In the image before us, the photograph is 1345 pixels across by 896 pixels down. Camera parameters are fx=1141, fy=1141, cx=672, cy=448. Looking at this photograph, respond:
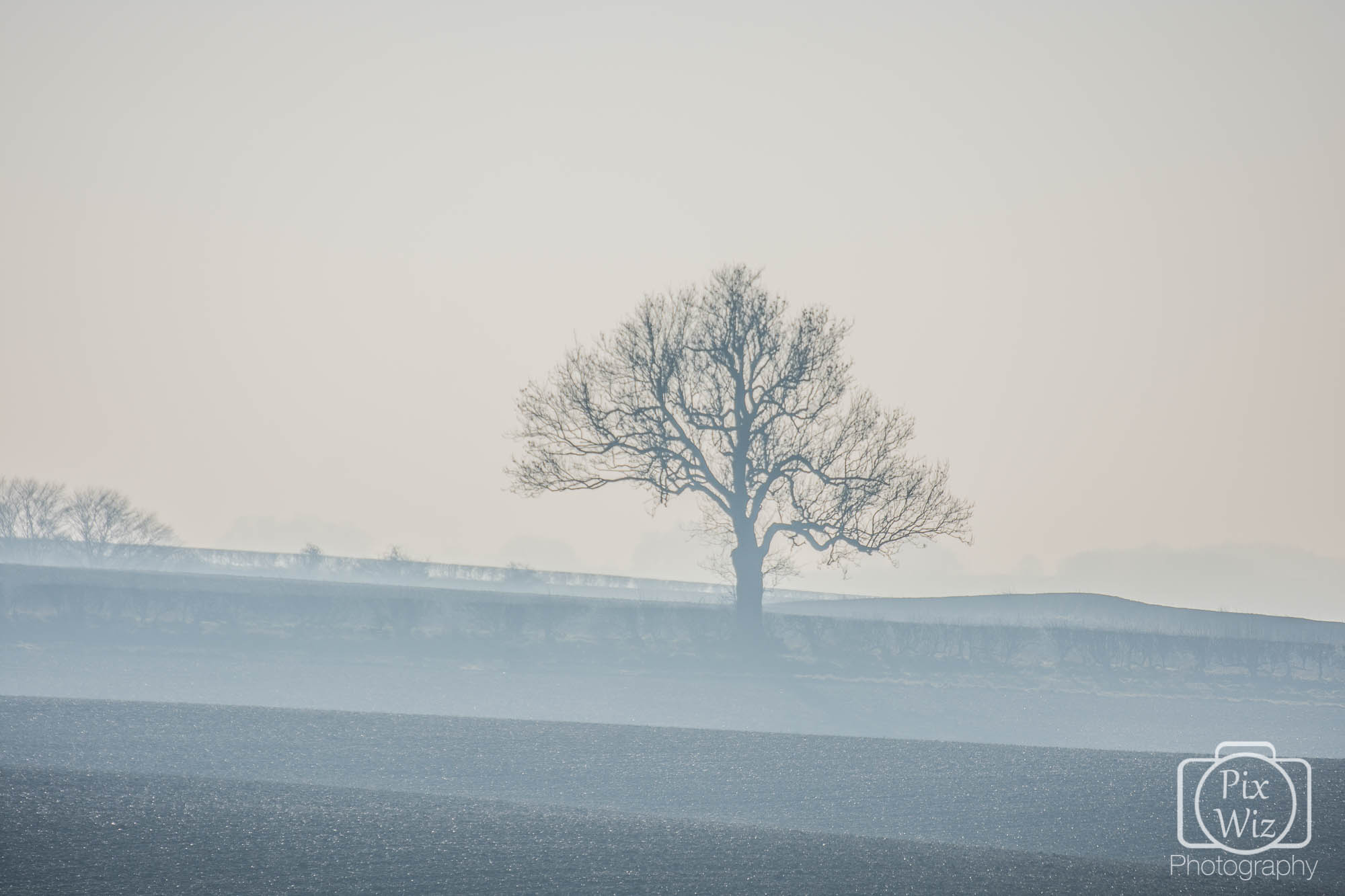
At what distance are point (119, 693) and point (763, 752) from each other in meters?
17.1

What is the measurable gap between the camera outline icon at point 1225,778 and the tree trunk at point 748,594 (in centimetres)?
1564

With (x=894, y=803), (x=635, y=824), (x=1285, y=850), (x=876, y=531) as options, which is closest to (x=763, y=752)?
(x=894, y=803)

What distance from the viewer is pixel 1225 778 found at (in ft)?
53.4

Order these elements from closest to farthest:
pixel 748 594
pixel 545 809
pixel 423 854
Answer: pixel 423 854, pixel 545 809, pixel 748 594

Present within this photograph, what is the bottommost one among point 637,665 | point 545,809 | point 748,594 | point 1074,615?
point 545,809

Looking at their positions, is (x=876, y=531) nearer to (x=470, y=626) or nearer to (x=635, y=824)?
(x=470, y=626)

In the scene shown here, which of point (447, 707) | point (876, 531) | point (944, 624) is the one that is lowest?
point (447, 707)

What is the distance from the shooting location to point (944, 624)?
116ft

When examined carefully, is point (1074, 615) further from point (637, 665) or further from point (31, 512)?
point (31, 512)

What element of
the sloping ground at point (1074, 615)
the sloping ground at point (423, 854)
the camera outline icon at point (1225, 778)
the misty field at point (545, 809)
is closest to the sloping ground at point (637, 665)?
the sloping ground at point (1074, 615)

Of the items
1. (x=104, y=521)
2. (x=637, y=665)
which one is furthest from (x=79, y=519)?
(x=637, y=665)

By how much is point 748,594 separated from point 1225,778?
17.8 meters
